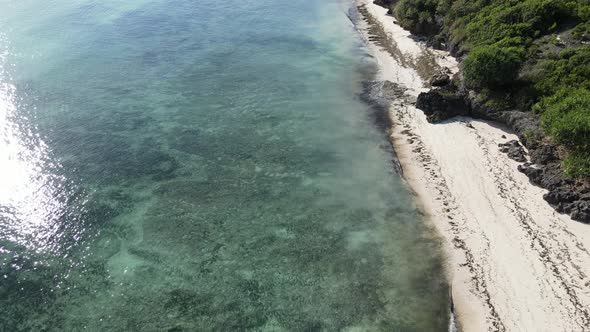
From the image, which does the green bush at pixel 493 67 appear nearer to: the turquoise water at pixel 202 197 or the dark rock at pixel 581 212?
the turquoise water at pixel 202 197

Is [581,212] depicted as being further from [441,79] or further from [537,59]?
[441,79]

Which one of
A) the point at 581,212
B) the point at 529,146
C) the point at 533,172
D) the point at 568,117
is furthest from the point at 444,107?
the point at 581,212

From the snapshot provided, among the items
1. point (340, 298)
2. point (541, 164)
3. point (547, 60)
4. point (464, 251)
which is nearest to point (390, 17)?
point (547, 60)

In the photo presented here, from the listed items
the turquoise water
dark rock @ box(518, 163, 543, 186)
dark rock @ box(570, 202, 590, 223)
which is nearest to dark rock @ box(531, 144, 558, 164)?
dark rock @ box(518, 163, 543, 186)

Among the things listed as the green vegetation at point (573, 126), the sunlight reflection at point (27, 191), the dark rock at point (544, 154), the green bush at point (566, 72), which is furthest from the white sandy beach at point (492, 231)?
the sunlight reflection at point (27, 191)

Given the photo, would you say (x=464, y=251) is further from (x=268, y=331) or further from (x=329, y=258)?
(x=268, y=331)

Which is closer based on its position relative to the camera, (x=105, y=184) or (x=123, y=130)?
(x=105, y=184)

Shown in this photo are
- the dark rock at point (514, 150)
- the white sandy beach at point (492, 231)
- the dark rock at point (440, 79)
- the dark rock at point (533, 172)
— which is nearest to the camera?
the white sandy beach at point (492, 231)

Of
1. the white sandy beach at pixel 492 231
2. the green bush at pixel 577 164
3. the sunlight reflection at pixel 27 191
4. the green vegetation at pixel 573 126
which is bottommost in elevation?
the sunlight reflection at pixel 27 191
